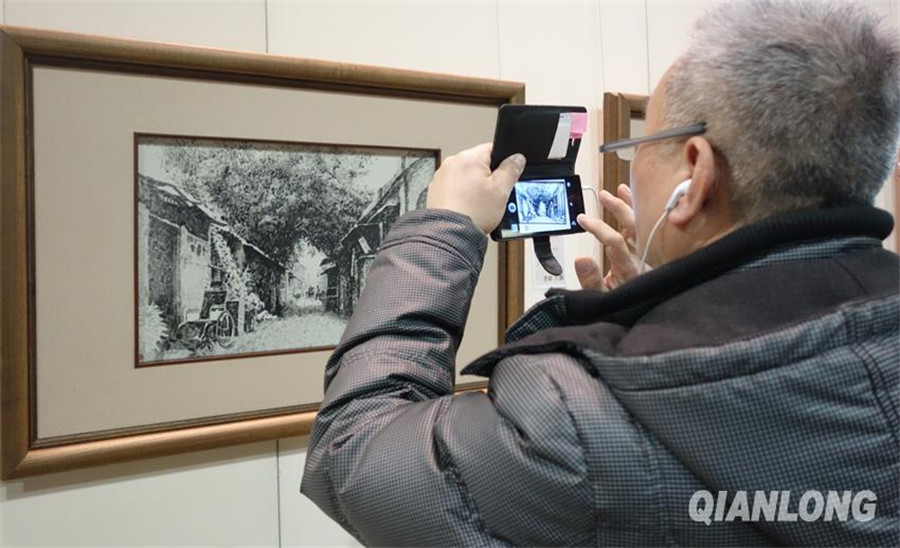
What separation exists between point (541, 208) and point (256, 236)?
1.12 feet

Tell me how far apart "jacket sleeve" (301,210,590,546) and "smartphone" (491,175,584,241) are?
14 centimetres

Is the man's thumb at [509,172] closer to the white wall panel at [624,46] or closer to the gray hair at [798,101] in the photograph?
the gray hair at [798,101]

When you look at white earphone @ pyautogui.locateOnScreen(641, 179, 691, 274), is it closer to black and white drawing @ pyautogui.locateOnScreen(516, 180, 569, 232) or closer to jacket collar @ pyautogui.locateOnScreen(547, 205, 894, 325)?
jacket collar @ pyautogui.locateOnScreen(547, 205, 894, 325)

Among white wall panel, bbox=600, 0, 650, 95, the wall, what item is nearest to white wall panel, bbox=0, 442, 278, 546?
the wall

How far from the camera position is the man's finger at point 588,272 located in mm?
731

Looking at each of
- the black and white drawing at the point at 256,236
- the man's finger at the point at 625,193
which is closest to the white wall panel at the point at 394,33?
the black and white drawing at the point at 256,236

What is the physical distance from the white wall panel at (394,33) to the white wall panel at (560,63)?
1.5 inches

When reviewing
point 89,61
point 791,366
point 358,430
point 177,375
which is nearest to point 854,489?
point 791,366

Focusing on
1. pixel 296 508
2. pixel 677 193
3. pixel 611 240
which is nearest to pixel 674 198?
pixel 677 193

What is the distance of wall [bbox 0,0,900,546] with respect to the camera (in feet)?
2.25

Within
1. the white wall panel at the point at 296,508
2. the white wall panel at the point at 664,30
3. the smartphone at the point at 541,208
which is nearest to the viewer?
the smartphone at the point at 541,208

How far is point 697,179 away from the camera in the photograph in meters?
0.43

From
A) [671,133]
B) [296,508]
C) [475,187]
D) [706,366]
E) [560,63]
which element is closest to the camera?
[706,366]

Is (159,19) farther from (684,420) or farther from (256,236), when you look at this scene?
(684,420)
